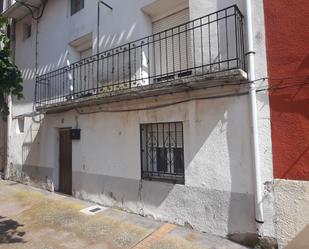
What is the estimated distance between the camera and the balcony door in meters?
6.26

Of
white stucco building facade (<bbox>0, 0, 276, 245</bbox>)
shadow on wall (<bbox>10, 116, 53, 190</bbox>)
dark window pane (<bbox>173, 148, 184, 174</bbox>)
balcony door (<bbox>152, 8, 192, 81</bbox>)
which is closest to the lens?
white stucco building facade (<bbox>0, 0, 276, 245</bbox>)

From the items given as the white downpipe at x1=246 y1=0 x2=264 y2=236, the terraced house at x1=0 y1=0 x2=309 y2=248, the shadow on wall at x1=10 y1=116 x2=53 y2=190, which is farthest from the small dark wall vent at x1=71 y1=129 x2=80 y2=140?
the white downpipe at x1=246 y1=0 x2=264 y2=236

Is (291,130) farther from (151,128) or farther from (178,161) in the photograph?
(151,128)

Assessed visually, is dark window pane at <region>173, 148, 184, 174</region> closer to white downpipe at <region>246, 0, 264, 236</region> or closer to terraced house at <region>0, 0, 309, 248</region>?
terraced house at <region>0, 0, 309, 248</region>

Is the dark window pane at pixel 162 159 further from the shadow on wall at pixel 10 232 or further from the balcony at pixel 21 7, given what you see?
the balcony at pixel 21 7

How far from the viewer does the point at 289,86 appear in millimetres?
4516

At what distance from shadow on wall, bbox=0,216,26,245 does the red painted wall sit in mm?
4958

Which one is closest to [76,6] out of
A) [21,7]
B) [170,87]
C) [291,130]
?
[21,7]

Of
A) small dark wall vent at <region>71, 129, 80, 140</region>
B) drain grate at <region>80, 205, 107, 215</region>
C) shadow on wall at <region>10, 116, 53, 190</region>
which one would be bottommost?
drain grate at <region>80, 205, 107, 215</region>

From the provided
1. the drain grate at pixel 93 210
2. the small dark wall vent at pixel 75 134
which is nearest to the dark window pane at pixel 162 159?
the drain grate at pixel 93 210

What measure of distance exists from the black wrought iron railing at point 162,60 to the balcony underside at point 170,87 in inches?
5.9

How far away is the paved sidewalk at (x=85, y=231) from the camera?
197 inches

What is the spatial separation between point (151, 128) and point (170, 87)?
147 centimetres

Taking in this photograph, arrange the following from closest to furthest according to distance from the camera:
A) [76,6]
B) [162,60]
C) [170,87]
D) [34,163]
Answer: [170,87]
[162,60]
[76,6]
[34,163]
